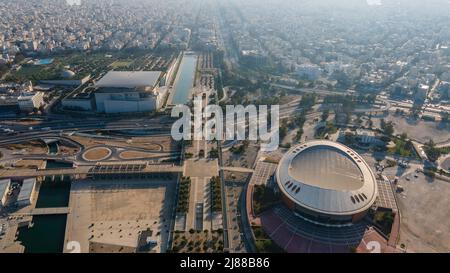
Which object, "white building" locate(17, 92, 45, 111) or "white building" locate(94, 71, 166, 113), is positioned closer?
"white building" locate(17, 92, 45, 111)

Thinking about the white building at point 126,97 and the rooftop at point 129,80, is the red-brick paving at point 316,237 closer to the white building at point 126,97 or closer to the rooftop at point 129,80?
Result: the white building at point 126,97

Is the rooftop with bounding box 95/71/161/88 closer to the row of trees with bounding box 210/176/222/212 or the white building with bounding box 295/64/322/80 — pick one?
the row of trees with bounding box 210/176/222/212

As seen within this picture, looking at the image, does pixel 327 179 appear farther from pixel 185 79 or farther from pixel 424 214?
pixel 185 79

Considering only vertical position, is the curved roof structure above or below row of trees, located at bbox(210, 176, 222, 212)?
above

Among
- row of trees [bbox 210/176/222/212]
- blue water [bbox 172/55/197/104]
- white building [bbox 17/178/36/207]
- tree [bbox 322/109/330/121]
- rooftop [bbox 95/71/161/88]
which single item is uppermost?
rooftop [bbox 95/71/161/88]

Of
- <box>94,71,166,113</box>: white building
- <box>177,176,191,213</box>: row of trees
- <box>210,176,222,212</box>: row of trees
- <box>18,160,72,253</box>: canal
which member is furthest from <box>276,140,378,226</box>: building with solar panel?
<box>94,71,166,113</box>: white building

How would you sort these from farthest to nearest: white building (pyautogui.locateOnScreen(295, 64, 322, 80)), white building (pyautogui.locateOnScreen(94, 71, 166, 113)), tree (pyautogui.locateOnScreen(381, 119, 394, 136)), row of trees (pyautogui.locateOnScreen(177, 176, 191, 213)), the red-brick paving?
white building (pyautogui.locateOnScreen(295, 64, 322, 80)) → white building (pyautogui.locateOnScreen(94, 71, 166, 113)) → tree (pyautogui.locateOnScreen(381, 119, 394, 136)) → row of trees (pyautogui.locateOnScreen(177, 176, 191, 213)) → the red-brick paving

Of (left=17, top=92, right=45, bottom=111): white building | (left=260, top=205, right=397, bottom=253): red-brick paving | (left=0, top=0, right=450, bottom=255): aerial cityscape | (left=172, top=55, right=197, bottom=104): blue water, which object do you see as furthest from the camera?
(left=172, top=55, right=197, bottom=104): blue water

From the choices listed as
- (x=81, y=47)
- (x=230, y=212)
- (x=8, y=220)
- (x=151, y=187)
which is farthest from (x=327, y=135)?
(x=81, y=47)

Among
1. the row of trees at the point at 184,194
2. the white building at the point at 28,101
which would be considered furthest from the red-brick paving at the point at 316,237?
the white building at the point at 28,101
